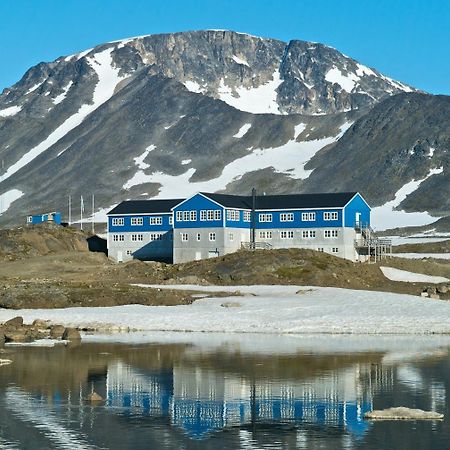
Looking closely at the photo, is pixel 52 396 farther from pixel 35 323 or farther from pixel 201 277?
pixel 201 277

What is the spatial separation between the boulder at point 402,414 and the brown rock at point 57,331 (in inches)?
1057

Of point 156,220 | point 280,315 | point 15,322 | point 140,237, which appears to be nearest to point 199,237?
point 156,220

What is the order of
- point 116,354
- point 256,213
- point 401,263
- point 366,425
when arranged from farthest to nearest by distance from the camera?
point 256,213
point 401,263
point 116,354
point 366,425

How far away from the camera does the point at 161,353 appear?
4859 cm

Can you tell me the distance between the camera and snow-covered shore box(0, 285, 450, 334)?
58.1 metres

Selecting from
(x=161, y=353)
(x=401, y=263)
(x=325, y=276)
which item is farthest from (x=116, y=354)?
(x=401, y=263)

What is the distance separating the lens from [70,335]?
5419 cm

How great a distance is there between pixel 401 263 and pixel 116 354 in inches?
2032

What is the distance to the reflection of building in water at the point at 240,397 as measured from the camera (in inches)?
1247

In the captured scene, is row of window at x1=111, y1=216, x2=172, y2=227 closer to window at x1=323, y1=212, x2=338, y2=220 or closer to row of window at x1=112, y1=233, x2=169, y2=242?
row of window at x1=112, y1=233, x2=169, y2=242

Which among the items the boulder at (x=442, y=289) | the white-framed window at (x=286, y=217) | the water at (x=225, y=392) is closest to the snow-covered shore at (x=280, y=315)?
the water at (x=225, y=392)

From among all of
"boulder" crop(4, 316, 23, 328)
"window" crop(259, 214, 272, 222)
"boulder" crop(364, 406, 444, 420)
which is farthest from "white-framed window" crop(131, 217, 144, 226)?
"boulder" crop(364, 406, 444, 420)

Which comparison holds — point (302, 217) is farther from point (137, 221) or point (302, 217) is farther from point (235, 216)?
point (137, 221)

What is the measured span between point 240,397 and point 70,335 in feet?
66.4
